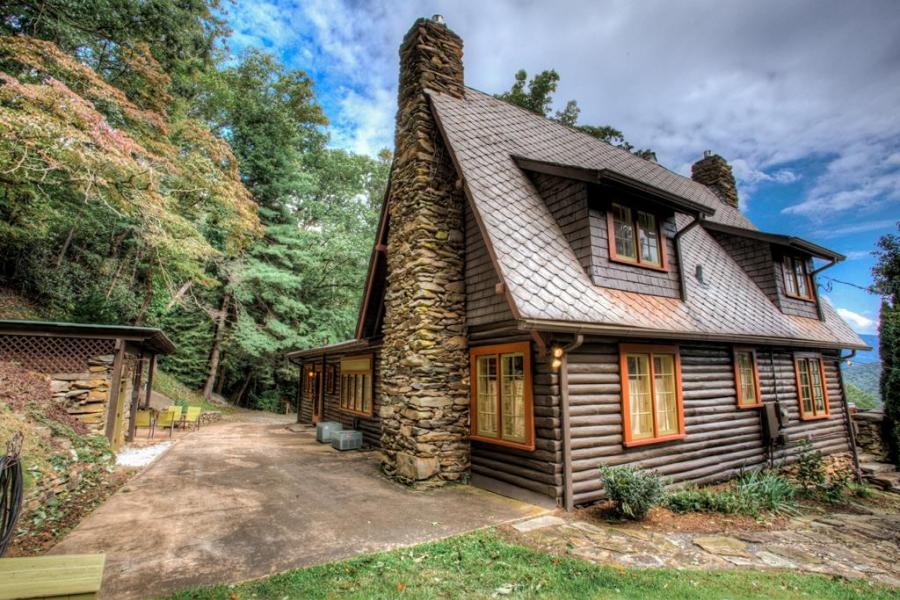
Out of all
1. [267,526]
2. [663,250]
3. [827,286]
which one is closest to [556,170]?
[663,250]

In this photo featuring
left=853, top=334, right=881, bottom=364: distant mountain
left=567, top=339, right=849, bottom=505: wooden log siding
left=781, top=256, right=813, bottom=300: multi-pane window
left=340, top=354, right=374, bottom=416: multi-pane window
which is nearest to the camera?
left=567, top=339, right=849, bottom=505: wooden log siding

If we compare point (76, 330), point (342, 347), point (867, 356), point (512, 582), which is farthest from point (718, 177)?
point (76, 330)

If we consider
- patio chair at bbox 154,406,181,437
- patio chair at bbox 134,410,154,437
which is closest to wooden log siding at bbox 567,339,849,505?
patio chair at bbox 134,410,154,437

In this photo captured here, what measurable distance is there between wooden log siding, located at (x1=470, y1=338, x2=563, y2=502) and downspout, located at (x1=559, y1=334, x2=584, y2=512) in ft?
0.19

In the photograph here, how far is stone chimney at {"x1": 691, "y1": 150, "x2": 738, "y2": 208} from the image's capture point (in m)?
14.6

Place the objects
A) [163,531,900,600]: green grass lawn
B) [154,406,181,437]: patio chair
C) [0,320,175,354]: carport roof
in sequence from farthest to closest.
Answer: [154,406,181,437]: patio chair, [0,320,175,354]: carport roof, [163,531,900,600]: green grass lawn

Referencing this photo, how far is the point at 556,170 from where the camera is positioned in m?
7.38

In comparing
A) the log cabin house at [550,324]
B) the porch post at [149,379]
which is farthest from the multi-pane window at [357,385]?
the porch post at [149,379]

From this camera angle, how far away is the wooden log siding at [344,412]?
1084 cm

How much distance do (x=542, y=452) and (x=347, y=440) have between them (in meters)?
6.40

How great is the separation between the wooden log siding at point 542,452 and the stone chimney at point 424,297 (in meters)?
1.21

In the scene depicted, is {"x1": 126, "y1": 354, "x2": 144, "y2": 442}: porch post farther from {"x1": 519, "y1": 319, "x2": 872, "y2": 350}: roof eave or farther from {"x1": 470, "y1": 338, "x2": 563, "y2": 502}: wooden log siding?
{"x1": 519, "y1": 319, "x2": 872, "y2": 350}: roof eave

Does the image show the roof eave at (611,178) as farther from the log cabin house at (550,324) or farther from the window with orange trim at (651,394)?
the window with orange trim at (651,394)

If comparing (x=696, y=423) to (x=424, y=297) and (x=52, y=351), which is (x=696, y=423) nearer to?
(x=424, y=297)
